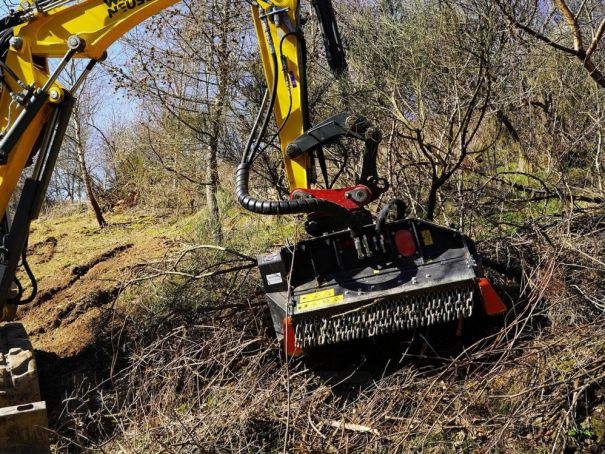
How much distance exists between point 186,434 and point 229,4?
6.26 metres

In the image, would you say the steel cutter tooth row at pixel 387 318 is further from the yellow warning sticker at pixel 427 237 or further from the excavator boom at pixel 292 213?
the yellow warning sticker at pixel 427 237

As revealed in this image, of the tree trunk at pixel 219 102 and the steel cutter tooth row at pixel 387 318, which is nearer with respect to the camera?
the steel cutter tooth row at pixel 387 318

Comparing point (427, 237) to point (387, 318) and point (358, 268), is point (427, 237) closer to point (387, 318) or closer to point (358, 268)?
point (358, 268)

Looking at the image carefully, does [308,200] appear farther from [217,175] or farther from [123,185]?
[123,185]

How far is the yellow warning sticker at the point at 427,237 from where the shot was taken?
4699 mm

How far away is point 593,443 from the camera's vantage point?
12.0 ft

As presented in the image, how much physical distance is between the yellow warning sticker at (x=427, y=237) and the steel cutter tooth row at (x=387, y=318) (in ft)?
1.31

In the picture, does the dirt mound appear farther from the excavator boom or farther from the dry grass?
the dry grass

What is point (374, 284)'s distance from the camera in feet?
15.1

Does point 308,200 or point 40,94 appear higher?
point 40,94

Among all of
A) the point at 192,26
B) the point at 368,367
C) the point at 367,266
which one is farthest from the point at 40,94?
the point at 192,26

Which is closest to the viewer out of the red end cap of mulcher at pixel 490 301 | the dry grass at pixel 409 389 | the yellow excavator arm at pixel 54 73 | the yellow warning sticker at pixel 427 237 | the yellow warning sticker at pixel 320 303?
the dry grass at pixel 409 389

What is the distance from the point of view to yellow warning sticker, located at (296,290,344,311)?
4.59 meters

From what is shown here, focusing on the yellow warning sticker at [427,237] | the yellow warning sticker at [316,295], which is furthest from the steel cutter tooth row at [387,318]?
the yellow warning sticker at [427,237]
